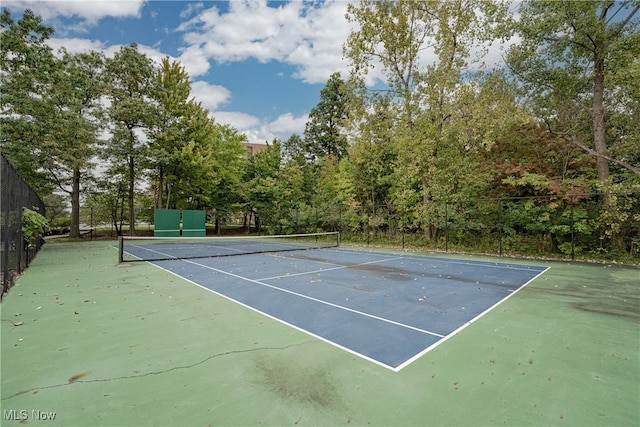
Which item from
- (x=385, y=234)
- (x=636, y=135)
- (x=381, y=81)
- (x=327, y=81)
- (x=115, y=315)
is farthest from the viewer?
(x=327, y=81)

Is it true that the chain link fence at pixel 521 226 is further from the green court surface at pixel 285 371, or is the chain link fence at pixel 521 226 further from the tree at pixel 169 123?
the tree at pixel 169 123

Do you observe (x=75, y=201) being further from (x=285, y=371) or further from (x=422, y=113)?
(x=285, y=371)

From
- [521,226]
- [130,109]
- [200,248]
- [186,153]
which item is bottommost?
[200,248]

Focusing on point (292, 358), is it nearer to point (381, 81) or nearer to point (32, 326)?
point (32, 326)

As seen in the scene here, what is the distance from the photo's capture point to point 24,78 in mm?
12359

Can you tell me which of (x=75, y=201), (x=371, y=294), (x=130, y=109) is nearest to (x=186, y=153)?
(x=130, y=109)

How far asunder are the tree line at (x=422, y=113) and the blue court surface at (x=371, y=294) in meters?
6.28

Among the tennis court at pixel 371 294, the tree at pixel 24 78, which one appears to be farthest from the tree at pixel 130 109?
the tennis court at pixel 371 294

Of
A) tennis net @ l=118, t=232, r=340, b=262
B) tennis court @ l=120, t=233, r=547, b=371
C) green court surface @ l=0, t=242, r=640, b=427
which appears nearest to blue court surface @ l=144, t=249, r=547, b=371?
tennis court @ l=120, t=233, r=547, b=371

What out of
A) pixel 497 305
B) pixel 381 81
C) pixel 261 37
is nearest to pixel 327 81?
pixel 381 81

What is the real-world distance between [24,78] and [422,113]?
1774cm

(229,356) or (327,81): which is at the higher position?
(327,81)

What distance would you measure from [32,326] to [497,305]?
7491 mm

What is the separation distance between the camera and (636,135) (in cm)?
1220
